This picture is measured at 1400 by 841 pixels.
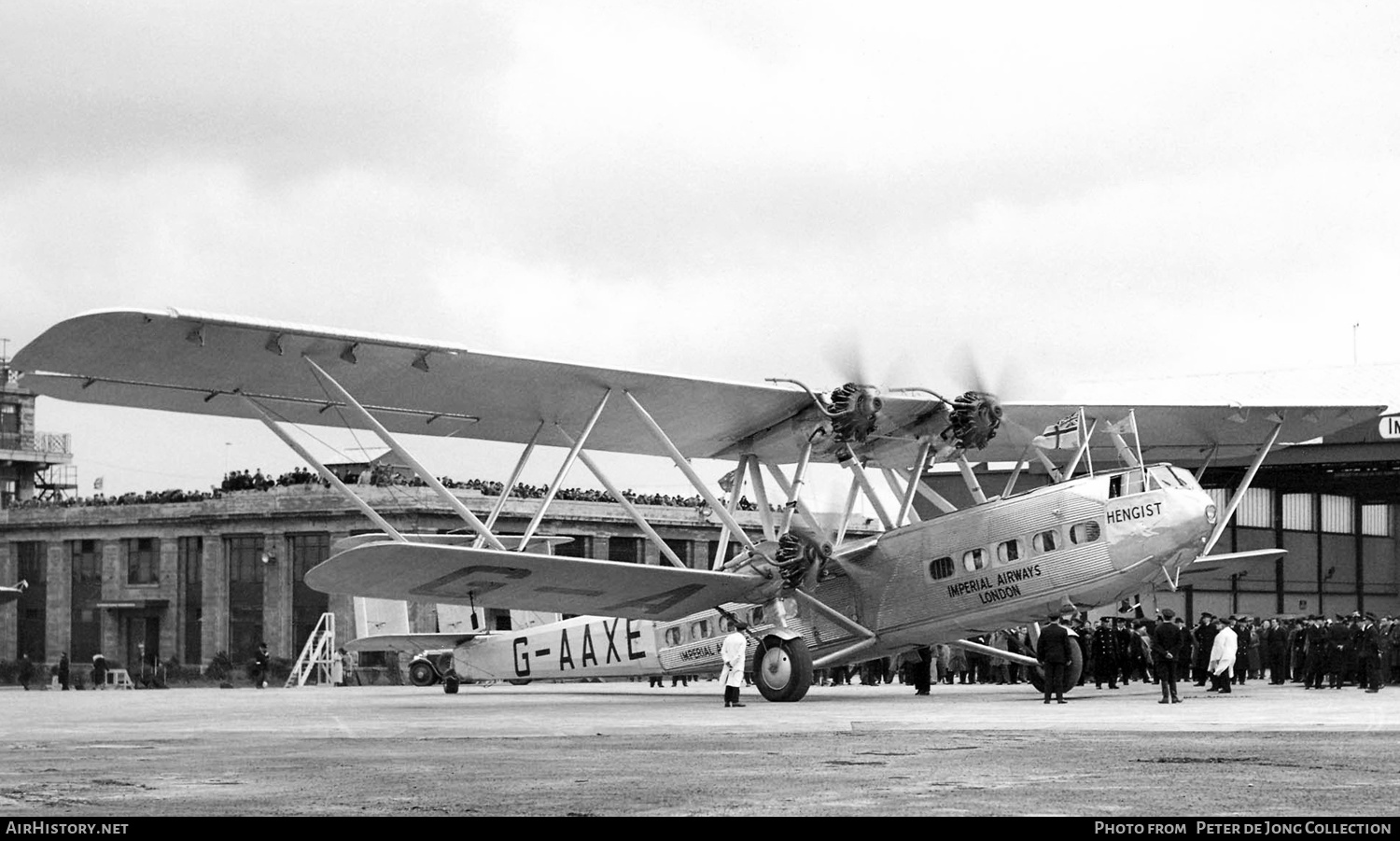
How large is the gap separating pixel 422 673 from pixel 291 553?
67.4ft

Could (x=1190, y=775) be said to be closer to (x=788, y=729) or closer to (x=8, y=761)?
(x=788, y=729)

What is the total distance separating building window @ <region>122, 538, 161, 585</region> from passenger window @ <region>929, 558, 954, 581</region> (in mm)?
51454

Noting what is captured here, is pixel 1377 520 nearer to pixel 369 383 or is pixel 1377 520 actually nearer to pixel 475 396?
pixel 475 396

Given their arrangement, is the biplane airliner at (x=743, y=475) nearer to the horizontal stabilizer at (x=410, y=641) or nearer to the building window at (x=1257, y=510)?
the horizontal stabilizer at (x=410, y=641)

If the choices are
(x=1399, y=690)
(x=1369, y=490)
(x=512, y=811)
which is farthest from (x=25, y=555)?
(x=512, y=811)

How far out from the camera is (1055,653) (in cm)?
2614

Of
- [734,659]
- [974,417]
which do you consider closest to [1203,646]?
[974,417]

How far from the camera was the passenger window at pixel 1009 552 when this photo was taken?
2580 cm

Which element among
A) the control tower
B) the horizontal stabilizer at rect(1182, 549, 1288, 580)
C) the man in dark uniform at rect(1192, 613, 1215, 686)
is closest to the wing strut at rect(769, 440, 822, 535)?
the horizontal stabilizer at rect(1182, 549, 1288, 580)

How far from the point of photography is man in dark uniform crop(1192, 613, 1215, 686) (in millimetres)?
35406

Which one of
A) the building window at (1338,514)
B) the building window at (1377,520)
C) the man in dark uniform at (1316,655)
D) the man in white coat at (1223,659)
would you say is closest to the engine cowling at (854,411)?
the man in white coat at (1223,659)

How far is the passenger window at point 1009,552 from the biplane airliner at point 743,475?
1.3 inches

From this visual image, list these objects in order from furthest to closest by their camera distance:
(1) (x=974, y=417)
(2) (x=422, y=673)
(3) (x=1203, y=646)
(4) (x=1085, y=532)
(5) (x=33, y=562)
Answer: (5) (x=33, y=562) < (2) (x=422, y=673) < (3) (x=1203, y=646) < (1) (x=974, y=417) < (4) (x=1085, y=532)

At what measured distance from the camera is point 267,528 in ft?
218
